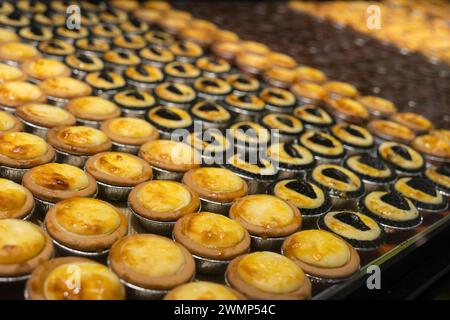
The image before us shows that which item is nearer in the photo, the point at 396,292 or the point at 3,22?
the point at 396,292

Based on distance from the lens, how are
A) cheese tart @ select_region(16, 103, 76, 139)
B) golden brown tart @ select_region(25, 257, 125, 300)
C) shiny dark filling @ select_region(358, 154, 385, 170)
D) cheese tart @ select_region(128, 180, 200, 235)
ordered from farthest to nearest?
shiny dark filling @ select_region(358, 154, 385, 170) < cheese tart @ select_region(16, 103, 76, 139) < cheese tart @ select_region(128, 180, 200, 235) < golden brown tart @ select_region(25, 257, 125, 300)

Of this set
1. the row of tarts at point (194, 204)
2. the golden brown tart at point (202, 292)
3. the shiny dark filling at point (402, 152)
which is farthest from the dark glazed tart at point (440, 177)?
the golden brown tart at point (202, 292)

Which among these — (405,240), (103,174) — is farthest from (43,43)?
(405,240)

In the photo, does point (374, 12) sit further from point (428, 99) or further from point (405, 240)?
point (405, 240)

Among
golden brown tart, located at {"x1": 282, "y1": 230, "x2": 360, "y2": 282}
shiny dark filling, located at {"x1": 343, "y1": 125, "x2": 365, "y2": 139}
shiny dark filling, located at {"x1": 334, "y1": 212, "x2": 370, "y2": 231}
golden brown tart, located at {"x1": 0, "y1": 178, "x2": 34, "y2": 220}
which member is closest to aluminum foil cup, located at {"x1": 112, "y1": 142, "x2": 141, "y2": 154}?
golden brown tart, located at {"x1": 0, "y1": 178, "x2": 34, "y2": 220}

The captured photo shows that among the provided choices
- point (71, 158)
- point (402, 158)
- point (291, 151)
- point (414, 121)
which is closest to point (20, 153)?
point (71, 158)

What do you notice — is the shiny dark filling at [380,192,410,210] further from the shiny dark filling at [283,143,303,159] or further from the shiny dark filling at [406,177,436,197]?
the shiny dark filling at [283,143,303,159]
